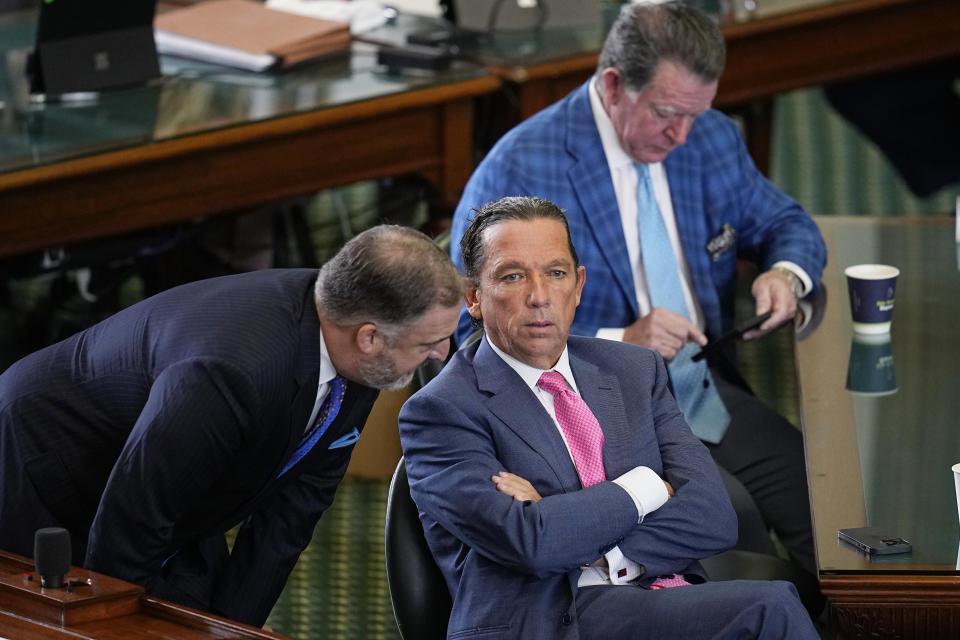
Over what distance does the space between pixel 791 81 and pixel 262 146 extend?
5.60ft

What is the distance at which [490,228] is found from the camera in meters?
2.07

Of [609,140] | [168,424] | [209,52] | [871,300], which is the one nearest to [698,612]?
[168,424]

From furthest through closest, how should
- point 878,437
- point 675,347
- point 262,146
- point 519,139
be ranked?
point 262,146
point 519,139
point 675,347
point 878,437

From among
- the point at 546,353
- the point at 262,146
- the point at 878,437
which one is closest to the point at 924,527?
the point at 878,437

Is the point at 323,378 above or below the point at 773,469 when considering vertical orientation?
above

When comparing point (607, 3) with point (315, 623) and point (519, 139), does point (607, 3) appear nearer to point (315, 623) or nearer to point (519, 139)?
point (519, 139)

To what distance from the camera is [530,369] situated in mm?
2062

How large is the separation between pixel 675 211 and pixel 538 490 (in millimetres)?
942

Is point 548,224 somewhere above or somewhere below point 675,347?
above

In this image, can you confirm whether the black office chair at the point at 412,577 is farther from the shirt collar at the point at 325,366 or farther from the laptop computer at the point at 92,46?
the laptop computer at the point at 92,46

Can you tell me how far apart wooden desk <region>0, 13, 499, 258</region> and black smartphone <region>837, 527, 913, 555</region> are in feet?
6.19

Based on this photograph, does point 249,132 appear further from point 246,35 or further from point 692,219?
point 692,219

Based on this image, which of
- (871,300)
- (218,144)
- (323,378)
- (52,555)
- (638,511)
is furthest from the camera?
(218,144)

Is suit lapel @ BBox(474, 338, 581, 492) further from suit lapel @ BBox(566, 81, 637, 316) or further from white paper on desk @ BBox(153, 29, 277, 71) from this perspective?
white paper on desk @ BBox(153, 29, 277, 71)
